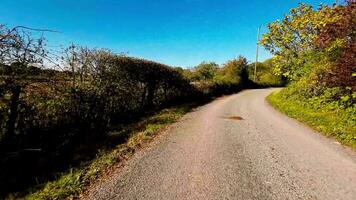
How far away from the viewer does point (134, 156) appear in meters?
7.06

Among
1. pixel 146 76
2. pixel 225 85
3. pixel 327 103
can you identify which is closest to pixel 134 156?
pixel 146 76

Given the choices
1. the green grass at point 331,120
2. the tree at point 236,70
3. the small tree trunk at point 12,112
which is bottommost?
the green grass at point 331,120

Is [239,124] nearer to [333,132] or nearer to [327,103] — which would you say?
[333,132]

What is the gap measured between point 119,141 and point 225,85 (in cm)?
2580

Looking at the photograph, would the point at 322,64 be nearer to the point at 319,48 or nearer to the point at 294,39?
the point at 319,48

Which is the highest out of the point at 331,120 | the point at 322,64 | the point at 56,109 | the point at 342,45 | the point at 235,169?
the point at 342,45

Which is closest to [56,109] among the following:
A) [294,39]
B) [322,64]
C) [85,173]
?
[85,173]

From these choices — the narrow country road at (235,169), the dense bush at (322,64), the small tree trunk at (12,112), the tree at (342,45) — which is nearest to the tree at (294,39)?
the dense bush at (322,64)

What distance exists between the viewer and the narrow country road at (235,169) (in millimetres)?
4930

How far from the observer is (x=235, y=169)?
241 inches

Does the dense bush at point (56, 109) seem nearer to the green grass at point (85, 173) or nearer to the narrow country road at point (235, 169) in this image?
the green grass at point (85, 173)

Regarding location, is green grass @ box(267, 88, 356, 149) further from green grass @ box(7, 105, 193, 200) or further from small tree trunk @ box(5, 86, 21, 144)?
small tree trunk @ box(5, 86, 21, 144)

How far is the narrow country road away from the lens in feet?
16.2

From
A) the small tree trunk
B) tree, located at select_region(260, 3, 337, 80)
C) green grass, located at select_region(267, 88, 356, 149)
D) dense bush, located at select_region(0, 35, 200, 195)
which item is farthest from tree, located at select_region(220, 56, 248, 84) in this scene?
the small tree trunk
